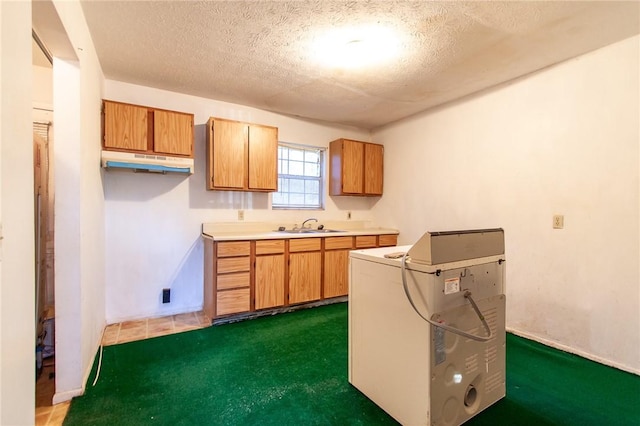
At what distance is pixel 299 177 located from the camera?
4168mm

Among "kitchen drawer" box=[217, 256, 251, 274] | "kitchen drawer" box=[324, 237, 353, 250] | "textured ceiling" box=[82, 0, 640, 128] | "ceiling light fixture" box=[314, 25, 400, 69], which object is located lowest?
"kitchen drawer" box=[217, 256, 251, 274]

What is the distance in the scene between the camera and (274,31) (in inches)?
83.4

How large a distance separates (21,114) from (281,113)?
3131mm

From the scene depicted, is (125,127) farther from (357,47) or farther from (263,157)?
(357,47)

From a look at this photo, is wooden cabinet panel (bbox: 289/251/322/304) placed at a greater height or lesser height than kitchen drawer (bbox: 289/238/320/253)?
lesser

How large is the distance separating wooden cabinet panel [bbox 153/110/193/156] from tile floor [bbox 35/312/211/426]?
5.61 ft

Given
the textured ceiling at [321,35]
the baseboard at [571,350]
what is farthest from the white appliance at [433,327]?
the textured ceiling at [321,35]

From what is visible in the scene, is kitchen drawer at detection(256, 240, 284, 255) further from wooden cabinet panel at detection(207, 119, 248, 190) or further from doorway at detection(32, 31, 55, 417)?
doorway at detection(32, 31, 55, 417)

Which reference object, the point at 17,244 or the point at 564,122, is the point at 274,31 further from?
the point at 564,122

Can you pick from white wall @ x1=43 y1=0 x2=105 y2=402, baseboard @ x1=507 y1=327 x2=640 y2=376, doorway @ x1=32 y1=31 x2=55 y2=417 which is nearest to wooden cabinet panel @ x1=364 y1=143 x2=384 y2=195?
baseboard @ x1=507 y1=327 x2=640 y2=376

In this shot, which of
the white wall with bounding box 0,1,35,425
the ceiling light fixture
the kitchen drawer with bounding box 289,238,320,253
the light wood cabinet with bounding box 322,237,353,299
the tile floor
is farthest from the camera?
the light wood cabinet with bounding box 322,237,353,299

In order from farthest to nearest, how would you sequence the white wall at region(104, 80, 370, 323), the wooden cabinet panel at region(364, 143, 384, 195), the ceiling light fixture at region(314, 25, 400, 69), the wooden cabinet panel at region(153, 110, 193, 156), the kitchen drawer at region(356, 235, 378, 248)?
1. the wooden cabinet panel at region(364, 143, 384, 195)
2. the kitchen drawer at region(356, 235, 378, 248)
3. the white wall at region(104, 80, 370, 323)
4. the wooden cabinet panel at region(153, 110, 193, 156)
5. the ceiling light fixture at region(314, 25, 400, 69)

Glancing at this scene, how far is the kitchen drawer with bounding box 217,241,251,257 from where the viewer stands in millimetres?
2938

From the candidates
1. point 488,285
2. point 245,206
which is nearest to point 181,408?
point 488,285
